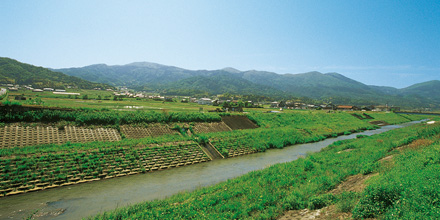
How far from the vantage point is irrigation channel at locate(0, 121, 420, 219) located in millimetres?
14859

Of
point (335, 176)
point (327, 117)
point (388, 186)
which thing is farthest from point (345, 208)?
point (327, 117)

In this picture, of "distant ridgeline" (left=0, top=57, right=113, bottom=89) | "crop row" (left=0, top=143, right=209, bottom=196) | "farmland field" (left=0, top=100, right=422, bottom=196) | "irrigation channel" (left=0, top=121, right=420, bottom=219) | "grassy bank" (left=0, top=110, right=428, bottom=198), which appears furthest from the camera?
"distant ridgeline" (left=0, top=57, right=113, bottom=89)

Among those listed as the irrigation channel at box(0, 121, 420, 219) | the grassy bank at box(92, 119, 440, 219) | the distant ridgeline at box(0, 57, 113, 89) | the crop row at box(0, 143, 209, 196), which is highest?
the distant ridgeline at box(0, 57, 113, 89)

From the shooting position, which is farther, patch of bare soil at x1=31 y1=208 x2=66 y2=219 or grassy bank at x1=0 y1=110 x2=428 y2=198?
grassy bank at x1=0 y1=110 x2=428 y2=198

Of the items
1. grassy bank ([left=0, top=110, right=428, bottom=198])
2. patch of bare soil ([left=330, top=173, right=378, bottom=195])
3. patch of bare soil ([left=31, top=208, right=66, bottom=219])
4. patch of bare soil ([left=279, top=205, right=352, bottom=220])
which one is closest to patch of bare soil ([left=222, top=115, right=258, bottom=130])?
grassy bank ([left=0, top=110, right=428, bottom=198])

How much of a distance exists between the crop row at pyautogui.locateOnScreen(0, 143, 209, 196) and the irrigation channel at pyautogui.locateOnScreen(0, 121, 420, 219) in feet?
3.01

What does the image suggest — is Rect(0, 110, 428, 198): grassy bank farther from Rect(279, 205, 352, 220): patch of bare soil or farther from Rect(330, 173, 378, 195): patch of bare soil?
Rect(330, 173, 378, 195): patch of bare soil

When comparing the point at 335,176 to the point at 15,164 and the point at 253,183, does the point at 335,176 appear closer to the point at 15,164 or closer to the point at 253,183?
the point at 253,183

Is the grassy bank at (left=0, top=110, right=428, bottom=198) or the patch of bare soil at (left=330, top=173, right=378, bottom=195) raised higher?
the patch of bare soil at (left=330, top=173, right=378, bottom=195)

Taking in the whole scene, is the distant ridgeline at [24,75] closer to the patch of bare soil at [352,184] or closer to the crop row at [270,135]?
the crop row at [270,135]

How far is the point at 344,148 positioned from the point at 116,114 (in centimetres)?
3479

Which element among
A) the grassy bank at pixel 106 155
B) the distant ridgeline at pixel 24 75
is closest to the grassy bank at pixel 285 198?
the grassy bank at pixel 106 155

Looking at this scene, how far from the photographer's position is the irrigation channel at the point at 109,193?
1486 centimetres

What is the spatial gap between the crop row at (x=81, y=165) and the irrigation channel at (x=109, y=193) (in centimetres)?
92
